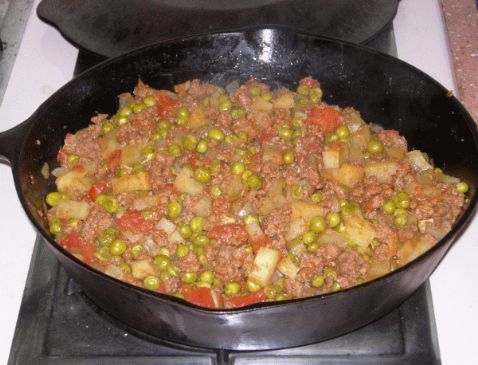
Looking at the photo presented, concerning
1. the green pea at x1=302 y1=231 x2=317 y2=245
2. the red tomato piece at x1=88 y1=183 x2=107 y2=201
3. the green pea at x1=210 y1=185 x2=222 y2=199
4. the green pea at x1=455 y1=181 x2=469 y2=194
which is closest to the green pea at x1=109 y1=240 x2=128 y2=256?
the red tomato piece at x1=88 y1=183 x2=107 y2=201

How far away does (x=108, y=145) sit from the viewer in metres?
3.51

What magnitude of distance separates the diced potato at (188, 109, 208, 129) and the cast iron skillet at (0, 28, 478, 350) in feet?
0.87

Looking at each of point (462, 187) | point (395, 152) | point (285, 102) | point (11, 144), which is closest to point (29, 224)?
point (11, 144)

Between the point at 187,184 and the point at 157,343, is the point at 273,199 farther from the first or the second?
the point at 157,343

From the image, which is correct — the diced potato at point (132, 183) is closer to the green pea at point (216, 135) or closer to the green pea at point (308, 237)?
the green pea at point (216, 135)

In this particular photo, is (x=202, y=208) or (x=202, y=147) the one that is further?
(x=202, y=147)

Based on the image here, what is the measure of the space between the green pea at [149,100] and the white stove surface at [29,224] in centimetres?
85

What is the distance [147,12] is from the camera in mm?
4043

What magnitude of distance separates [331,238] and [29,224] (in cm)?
166

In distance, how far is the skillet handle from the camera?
287 cm

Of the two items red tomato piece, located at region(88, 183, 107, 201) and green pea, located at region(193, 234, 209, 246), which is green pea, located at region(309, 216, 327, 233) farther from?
red tomato piece, located at region(88, 183, 107, 201)

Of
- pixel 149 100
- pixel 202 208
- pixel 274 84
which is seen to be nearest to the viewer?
pixel 202 208

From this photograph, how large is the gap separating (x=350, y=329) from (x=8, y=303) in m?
1.68

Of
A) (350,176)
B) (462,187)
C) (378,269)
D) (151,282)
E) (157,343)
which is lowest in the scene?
(157,343)
